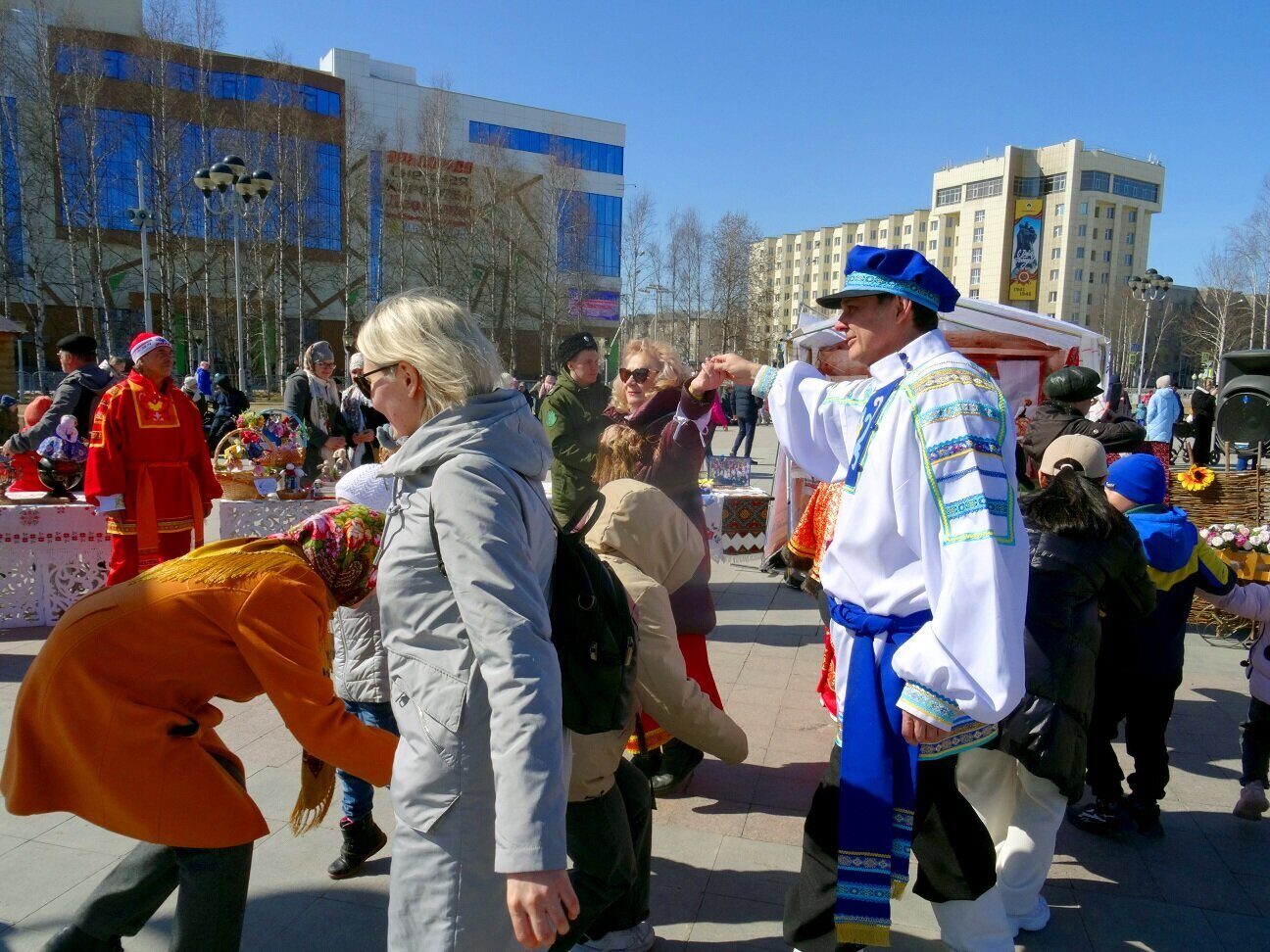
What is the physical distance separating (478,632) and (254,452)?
5.11 meters

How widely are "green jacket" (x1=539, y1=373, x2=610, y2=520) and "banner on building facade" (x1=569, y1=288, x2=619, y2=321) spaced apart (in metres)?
42.4

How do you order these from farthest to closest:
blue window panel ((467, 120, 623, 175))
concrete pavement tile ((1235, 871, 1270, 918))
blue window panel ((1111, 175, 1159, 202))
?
blue window panel ((1111, 175, 1159, 202)) < blue window panel ((467, 120, 623, 175)) < concrete pavement tile ((1235, 871, 1270, 918))

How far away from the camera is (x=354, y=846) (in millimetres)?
2961

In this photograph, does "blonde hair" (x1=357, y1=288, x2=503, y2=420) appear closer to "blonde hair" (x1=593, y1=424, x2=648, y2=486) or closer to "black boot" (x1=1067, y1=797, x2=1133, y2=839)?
"blonde hair" (x1=593, y1=424, x2=648, y2=486)

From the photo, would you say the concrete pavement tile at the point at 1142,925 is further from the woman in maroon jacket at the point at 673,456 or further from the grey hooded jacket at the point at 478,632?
the grey hooded jacket at the point at 478,632

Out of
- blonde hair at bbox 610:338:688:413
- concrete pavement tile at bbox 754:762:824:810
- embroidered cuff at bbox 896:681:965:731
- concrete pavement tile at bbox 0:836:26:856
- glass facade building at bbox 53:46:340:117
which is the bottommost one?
concrete pavement tile at bbox 754:762:824:810

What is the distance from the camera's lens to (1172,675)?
11.3ft

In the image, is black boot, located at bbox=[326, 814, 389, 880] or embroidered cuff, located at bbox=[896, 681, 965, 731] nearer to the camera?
embroidered cuff, located at bbox=[896, 681, 965, 731]

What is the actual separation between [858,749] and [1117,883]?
1.86 meters

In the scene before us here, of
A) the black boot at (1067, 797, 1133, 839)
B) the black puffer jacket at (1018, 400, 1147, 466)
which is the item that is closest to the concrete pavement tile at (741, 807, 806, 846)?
the black boot at (1067, 797, 1133, 839)

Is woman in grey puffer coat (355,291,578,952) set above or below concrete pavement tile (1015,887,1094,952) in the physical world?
above

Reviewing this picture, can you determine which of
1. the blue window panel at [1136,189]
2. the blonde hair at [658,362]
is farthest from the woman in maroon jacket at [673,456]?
the blue window panel at [1136,189]

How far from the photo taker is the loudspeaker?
3850 mm

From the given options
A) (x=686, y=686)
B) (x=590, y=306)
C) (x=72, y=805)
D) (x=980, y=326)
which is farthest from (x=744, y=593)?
(x=590, y=306)
